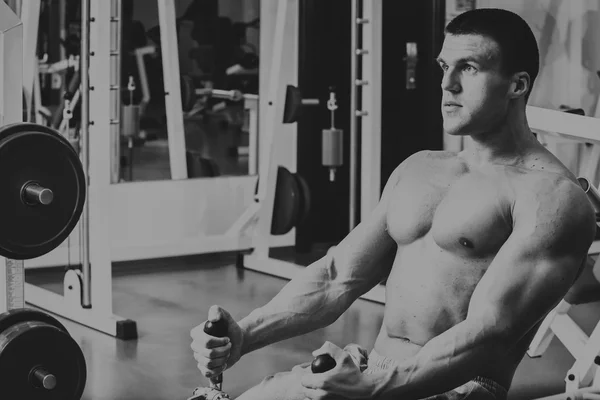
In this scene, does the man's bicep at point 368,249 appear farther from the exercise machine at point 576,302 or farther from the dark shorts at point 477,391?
the exercise machine at point 576,302

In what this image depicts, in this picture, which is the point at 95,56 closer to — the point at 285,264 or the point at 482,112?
the point at 285,264

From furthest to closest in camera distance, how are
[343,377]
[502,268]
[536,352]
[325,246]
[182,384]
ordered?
1. [325,246]
2. [536,352]
3. [182,384]
4. [502,268]
5. [343,377]

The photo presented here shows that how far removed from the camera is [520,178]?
1630 mm

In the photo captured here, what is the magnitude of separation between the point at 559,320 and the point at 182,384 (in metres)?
1.28

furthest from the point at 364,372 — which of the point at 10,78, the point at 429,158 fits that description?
the point at 10,78

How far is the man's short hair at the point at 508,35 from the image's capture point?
1590 mm

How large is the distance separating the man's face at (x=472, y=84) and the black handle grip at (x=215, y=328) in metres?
0.45

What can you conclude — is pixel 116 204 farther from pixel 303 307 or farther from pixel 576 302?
pixel 303 307

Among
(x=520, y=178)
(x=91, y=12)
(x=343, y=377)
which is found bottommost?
(x=343, y=377)

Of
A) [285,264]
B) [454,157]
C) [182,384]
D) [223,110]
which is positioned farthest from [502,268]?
[223,110]

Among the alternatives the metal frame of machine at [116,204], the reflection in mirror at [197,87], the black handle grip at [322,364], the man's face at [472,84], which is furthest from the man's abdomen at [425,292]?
the reflection in mirror at [197,87]

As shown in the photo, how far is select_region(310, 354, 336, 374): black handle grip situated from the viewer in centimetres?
141

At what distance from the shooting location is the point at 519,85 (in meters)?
1.61

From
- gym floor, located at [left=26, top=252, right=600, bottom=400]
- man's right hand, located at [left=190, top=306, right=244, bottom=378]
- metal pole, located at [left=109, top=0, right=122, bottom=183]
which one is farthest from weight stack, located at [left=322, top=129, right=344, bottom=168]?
man's right hand, located at [left=190, top=306, right=244, bottom=378]
